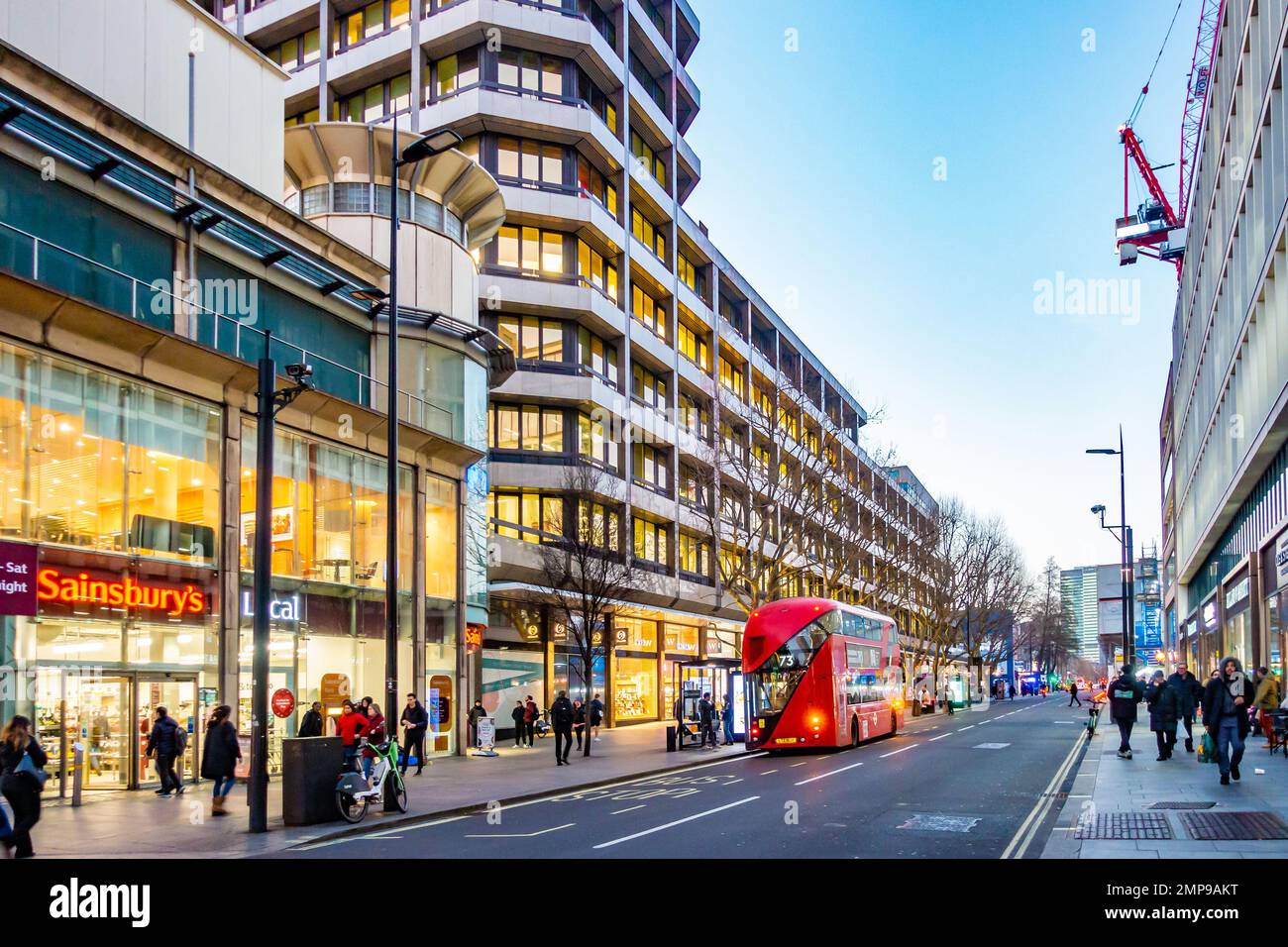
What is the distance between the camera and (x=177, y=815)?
17.0m

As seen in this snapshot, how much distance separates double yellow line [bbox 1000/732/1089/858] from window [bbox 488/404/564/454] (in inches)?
974

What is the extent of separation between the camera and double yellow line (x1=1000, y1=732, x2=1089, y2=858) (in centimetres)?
1215

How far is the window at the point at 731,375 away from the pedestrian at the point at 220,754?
45.6 m

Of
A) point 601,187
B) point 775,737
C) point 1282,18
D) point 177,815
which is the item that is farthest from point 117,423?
point 601,187

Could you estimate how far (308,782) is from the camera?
16.1 metres

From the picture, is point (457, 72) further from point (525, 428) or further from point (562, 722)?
point (562, 722)

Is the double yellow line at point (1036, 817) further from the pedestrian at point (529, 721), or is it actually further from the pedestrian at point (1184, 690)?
the pedestrian at point (529, 721)

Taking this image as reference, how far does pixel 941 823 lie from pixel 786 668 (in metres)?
15.1

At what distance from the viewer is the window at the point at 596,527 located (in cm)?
3600

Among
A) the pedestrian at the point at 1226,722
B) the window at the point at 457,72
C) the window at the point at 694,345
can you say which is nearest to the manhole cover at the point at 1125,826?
the pedestrian at the point at 1226,722

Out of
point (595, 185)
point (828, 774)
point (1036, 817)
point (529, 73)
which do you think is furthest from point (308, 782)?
point (595, 185)
